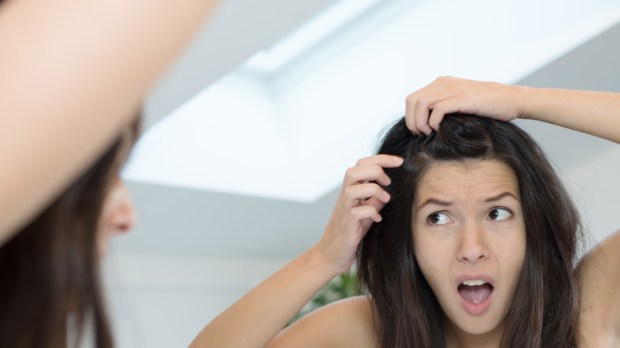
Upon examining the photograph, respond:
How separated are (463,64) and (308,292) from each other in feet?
5.11

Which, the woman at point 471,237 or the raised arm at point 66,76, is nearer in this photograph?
the raised arm at point 66,76

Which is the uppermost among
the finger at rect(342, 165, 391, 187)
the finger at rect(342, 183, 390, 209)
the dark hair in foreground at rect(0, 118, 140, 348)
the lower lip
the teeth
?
the finger at rect(342, 165, 391, 187)

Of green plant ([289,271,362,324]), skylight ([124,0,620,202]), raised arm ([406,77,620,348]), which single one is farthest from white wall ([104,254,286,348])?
raised arm ([406,77,620,348])

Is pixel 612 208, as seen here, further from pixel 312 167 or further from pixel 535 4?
pixel 312 167

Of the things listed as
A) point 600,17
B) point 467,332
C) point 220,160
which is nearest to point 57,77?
point 467,332

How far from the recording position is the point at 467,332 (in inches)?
81.4

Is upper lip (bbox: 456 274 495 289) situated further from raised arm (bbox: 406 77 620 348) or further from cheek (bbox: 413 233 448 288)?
raised arm (bbox: 406 77 620 348)

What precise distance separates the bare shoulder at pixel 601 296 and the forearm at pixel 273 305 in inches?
22.7

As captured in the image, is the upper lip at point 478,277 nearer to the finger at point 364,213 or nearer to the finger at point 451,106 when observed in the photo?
the finger at point 364,213

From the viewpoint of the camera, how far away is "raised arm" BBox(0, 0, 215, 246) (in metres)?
0.38

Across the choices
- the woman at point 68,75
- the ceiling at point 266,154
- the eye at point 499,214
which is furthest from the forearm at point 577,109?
the woman at point 68,75

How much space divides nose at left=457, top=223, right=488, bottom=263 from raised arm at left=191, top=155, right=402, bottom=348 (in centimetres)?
20

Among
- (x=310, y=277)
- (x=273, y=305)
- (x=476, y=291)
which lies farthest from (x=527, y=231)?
(x=273, y=305)

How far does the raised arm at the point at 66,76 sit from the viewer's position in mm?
379
